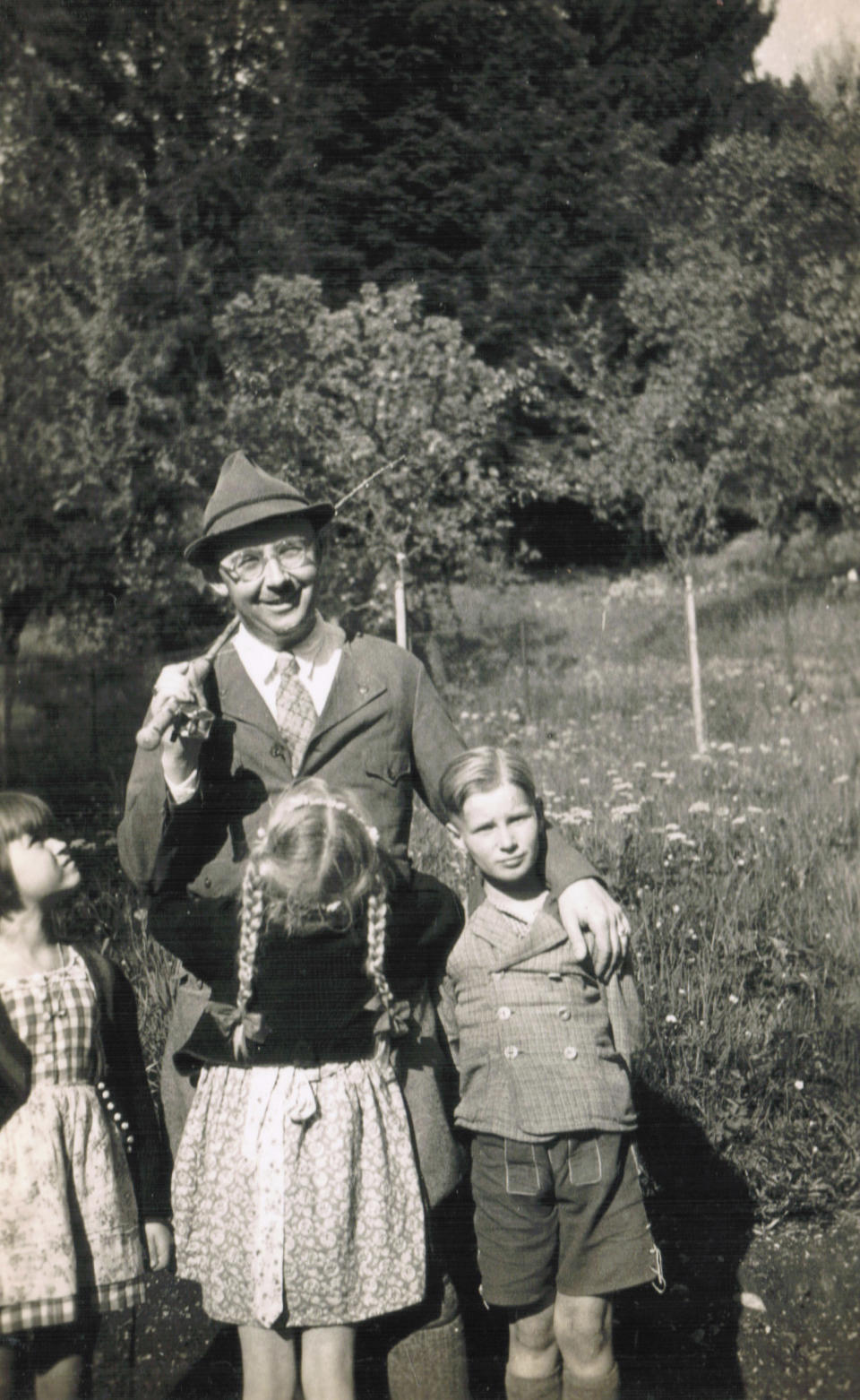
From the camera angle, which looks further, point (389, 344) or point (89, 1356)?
point (389, 344)

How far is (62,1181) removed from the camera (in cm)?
220

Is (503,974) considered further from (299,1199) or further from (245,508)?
(245,508)

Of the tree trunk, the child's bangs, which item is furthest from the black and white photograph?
the tree trunk

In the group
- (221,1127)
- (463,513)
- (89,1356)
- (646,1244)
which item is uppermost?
(463,513)

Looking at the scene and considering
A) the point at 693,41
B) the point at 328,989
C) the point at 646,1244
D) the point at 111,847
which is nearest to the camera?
the point at 328,989

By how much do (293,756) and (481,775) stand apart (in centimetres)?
38

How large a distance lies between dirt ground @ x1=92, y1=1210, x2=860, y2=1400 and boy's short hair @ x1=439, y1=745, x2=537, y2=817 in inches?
54.3

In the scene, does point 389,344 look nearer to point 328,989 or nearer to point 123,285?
point 123,285

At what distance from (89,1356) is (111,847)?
3.55m

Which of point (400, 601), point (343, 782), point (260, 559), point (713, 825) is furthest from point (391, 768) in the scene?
point (400, 601)

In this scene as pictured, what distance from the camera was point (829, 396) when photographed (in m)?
11.1

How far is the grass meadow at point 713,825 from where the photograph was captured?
361 centimetres

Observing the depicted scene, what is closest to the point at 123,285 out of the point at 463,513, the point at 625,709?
the point at 463,513

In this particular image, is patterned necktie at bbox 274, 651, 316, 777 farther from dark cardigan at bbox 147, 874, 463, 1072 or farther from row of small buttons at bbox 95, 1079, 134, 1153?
row of small buttons at bbox 95, 1079, 134, 1153
